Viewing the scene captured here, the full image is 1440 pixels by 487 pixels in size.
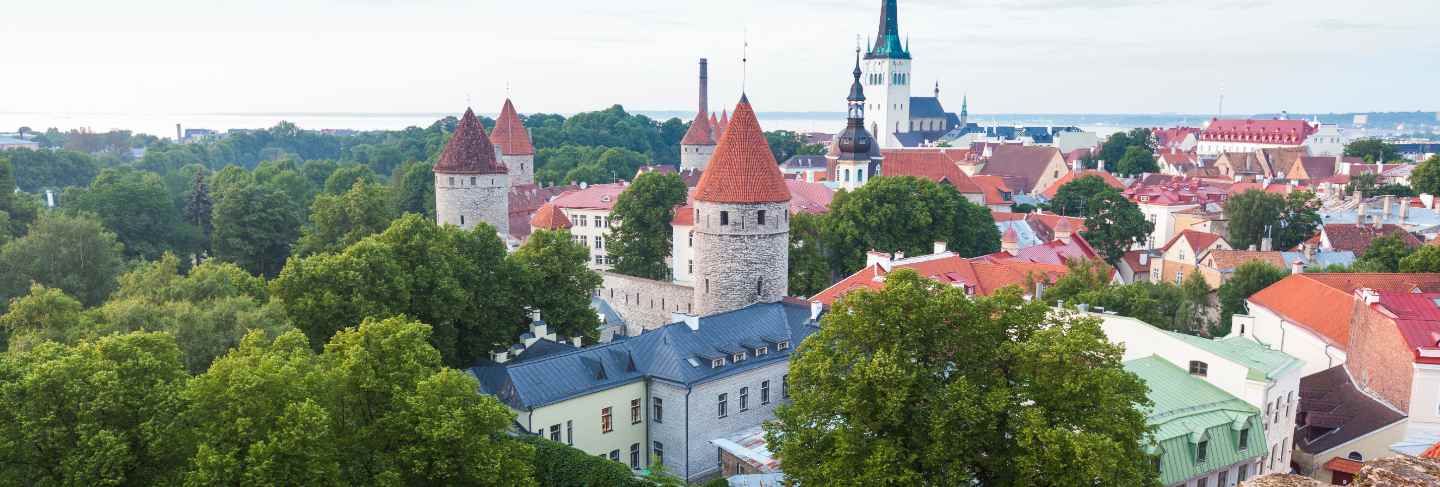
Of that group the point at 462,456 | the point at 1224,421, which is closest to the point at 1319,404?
the point at 1224,421

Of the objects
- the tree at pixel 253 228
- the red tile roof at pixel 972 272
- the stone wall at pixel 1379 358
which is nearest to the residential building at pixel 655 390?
the red tile roof at pixel 972 272

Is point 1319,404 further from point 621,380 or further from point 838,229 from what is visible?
point 838,229

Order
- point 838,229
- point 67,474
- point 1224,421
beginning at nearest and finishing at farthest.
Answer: point 67,474 < point 1224,421 < point 838,229

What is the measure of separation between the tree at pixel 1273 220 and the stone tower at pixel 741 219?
100ft

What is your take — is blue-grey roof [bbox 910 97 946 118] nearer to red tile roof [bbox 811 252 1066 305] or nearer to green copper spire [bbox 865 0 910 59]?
green copper spire [bbox 865 0 910 59]

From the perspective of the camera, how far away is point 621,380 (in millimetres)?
26328

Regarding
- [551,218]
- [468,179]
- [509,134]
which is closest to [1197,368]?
[468,179]

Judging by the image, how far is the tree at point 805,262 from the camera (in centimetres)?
4350

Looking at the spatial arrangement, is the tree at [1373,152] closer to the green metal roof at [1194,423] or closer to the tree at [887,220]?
the tree at [887,220]

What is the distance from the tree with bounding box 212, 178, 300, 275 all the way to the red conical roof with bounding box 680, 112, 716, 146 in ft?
113

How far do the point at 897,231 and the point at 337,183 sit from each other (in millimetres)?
45353

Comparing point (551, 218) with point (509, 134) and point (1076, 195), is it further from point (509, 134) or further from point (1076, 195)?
point (1076, 195)

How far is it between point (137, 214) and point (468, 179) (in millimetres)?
21398

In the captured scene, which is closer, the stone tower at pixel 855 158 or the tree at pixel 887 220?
the tree at pixel 887 220
